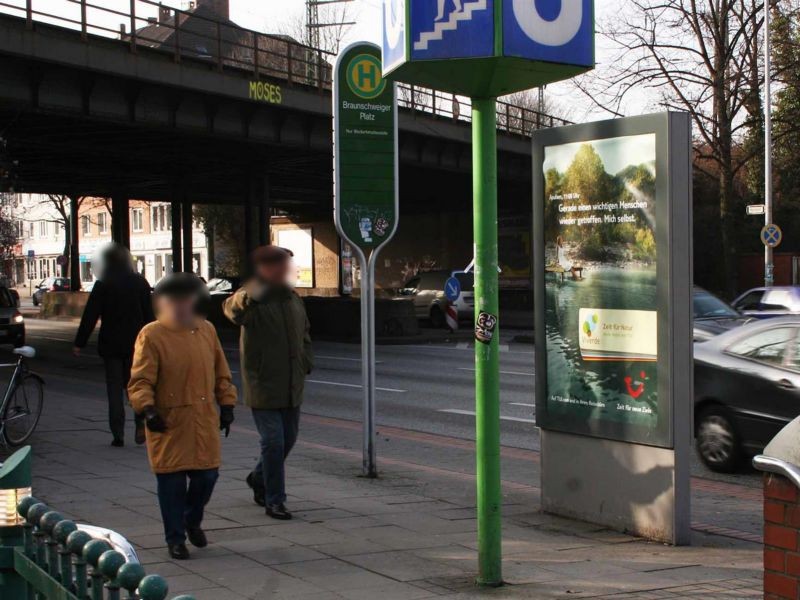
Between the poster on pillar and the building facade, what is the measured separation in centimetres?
6550

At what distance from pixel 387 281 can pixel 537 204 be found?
2009 inches

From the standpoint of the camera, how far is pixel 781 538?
3.45 meters

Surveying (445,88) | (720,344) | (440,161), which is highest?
(440,161)

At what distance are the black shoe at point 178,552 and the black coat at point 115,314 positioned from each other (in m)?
4.75

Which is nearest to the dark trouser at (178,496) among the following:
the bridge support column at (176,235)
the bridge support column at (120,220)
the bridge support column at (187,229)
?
the bridge support column at (187,229)

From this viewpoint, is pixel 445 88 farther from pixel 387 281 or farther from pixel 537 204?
pixel 387 281

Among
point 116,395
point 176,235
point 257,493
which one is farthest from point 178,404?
point 176,235

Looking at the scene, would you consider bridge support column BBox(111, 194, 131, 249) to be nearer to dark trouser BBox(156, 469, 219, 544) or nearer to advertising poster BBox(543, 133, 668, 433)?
advertising poster BBox(543, 133, 668, 433)

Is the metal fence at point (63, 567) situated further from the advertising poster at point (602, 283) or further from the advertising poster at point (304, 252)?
the advertising poster at point (304, 252)

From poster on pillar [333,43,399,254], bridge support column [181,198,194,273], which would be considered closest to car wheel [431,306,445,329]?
bridge support column [181,198,194,273]

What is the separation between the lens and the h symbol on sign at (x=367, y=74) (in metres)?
9.12

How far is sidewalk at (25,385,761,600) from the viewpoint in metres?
5.51

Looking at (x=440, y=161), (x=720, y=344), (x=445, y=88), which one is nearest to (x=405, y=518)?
(x=445, y=88)

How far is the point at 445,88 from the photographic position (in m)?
5.70
